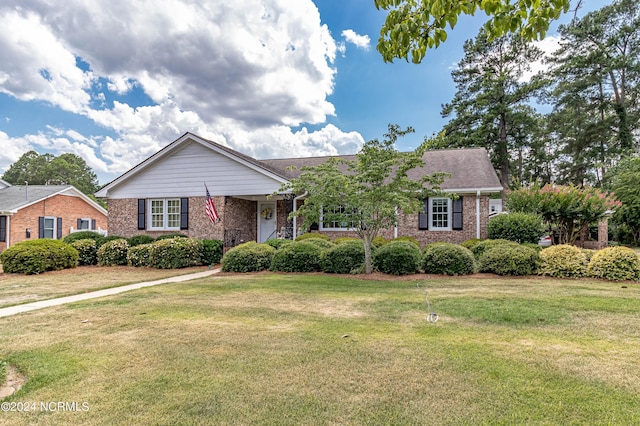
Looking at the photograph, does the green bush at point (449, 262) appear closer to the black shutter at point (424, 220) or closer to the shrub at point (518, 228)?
the shrub at point (518, 228)

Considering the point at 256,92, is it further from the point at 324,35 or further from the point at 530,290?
the point at 530,290

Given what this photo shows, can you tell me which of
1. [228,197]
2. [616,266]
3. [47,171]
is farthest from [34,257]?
[47,171]

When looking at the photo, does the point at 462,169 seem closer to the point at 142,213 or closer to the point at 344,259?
the point at 344,259

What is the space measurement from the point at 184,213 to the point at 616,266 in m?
16.0

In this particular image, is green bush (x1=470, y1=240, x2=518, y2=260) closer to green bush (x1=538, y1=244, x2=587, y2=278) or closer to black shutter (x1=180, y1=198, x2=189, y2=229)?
green bush (x1=538, y1=244, x2=587, y2=278)

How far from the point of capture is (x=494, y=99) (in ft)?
95.8

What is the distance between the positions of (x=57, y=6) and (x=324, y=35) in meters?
8.88

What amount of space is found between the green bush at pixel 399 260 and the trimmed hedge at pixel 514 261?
204cm

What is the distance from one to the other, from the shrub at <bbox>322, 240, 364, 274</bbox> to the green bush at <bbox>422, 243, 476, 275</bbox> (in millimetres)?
1892

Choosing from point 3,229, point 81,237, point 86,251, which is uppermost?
point 3,229

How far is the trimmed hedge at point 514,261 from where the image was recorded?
9547 millimetres

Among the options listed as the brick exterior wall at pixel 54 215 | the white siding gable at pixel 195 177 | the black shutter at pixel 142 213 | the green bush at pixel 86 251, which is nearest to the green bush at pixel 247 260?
the white siding gable at pixel 195 177

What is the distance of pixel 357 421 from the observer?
252 cm

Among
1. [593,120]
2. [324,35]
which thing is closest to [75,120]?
[324,35]
